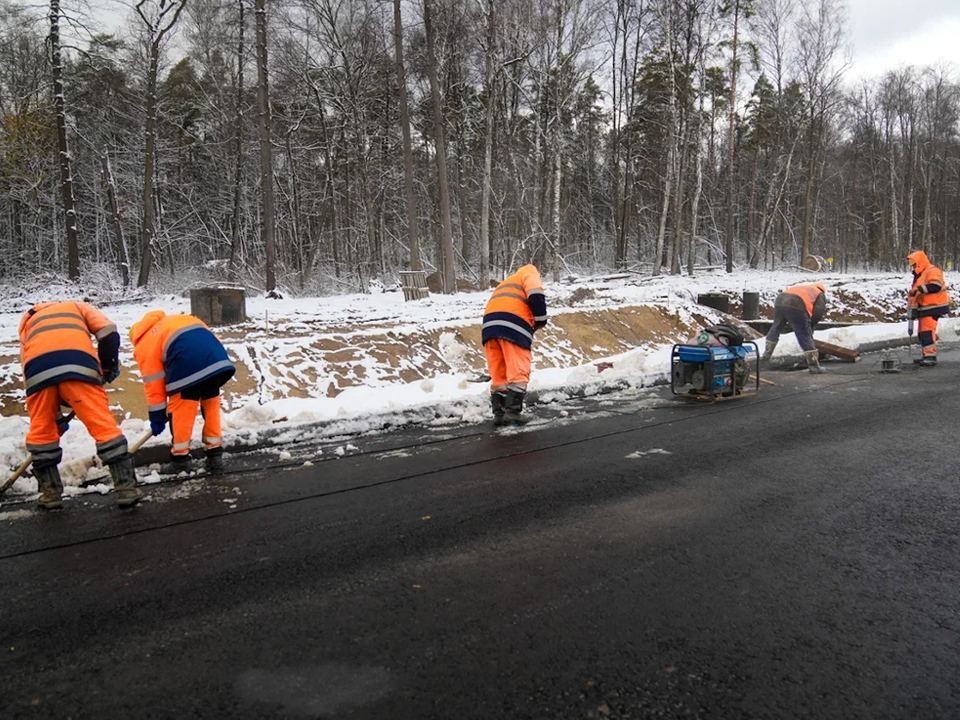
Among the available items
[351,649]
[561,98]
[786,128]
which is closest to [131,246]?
[561,98]

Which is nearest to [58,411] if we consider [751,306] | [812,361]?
[812,361]

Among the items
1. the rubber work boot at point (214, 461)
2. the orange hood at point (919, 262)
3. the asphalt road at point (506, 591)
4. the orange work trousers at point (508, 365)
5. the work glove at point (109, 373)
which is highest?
the orange hood at point (919, 262)

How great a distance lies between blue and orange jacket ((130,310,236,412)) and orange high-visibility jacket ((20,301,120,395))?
53 centimetres

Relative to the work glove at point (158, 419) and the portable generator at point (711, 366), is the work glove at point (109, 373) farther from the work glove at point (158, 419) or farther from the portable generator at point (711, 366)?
the portable generator at point (711, 366)

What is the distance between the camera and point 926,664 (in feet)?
8.07

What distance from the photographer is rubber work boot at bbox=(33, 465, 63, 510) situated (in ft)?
15.3

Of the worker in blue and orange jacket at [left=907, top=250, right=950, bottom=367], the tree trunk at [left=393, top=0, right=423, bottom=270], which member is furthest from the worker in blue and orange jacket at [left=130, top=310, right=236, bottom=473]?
the tree trunk at [left=393, top=0, right=423, bottom=270]

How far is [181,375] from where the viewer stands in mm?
5488

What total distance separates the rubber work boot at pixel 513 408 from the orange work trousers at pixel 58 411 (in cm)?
383

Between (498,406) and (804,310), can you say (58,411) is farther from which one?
(804,310)

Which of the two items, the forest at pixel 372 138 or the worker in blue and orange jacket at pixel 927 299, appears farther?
the forest at pixel 372 138

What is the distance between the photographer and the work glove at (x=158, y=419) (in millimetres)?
5469

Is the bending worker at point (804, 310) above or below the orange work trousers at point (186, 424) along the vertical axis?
above

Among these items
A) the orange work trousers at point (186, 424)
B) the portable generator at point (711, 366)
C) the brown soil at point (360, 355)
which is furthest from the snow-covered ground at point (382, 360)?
the portable generator at point (711, 366)
